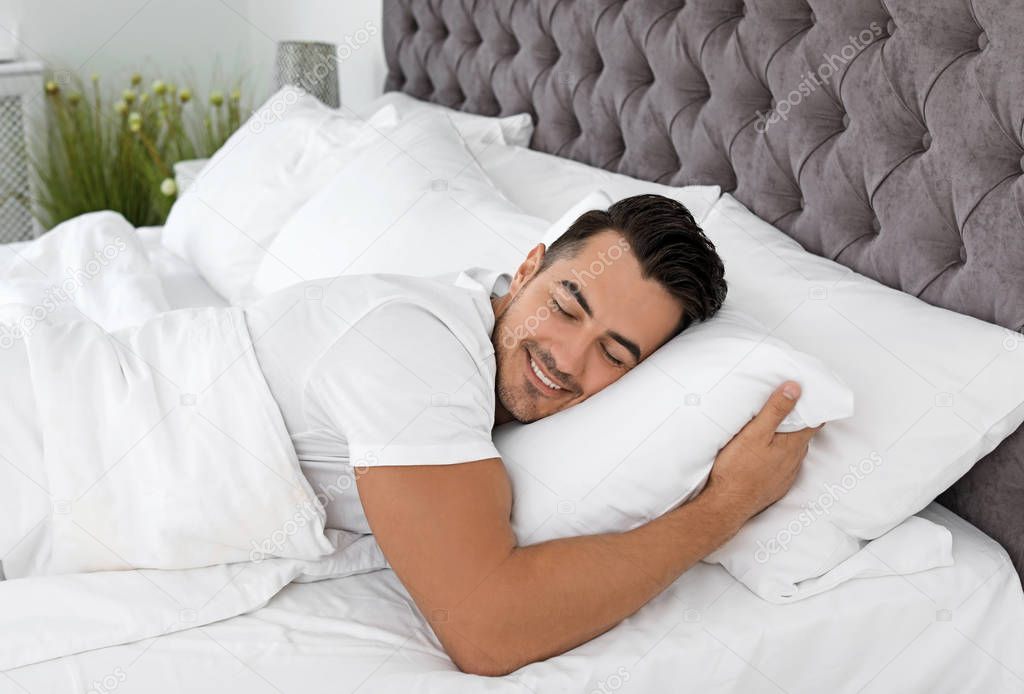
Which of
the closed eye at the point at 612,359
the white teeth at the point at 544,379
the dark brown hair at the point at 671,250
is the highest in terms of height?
the dark brown hair at the point at 671,250

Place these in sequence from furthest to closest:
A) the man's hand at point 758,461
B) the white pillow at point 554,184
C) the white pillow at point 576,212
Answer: the white pillow at point 554,184 < the white pillow at point 576,212 < the man's hand at point 758,461

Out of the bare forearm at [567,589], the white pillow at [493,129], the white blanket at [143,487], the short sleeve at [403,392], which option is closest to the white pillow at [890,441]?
the bare forearm at [567,589]

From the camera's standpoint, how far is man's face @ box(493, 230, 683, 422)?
1269 millimetres

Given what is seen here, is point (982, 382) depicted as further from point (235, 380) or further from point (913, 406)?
point (235, 380)

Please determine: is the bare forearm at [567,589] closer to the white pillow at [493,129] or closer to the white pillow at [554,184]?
the white pillow at [554,184]

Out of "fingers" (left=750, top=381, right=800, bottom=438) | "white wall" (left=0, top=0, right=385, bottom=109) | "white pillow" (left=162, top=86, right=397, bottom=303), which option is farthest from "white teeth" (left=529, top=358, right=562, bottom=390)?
"white wall" (left=0, top=0, right=385, bottom=109)

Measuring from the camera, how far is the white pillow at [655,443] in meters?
1.18

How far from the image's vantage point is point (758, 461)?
46.3 inches

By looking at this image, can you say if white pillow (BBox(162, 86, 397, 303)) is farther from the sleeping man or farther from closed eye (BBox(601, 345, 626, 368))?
closed eye (BBox(601, 345, 626, 368))

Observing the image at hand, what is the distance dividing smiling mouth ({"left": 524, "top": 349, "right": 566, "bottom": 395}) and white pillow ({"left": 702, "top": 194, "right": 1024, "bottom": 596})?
29cm

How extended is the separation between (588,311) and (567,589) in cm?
36

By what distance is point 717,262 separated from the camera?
132 centimetres

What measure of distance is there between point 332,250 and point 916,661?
3.93ft

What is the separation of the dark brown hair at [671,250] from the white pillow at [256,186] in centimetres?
100
